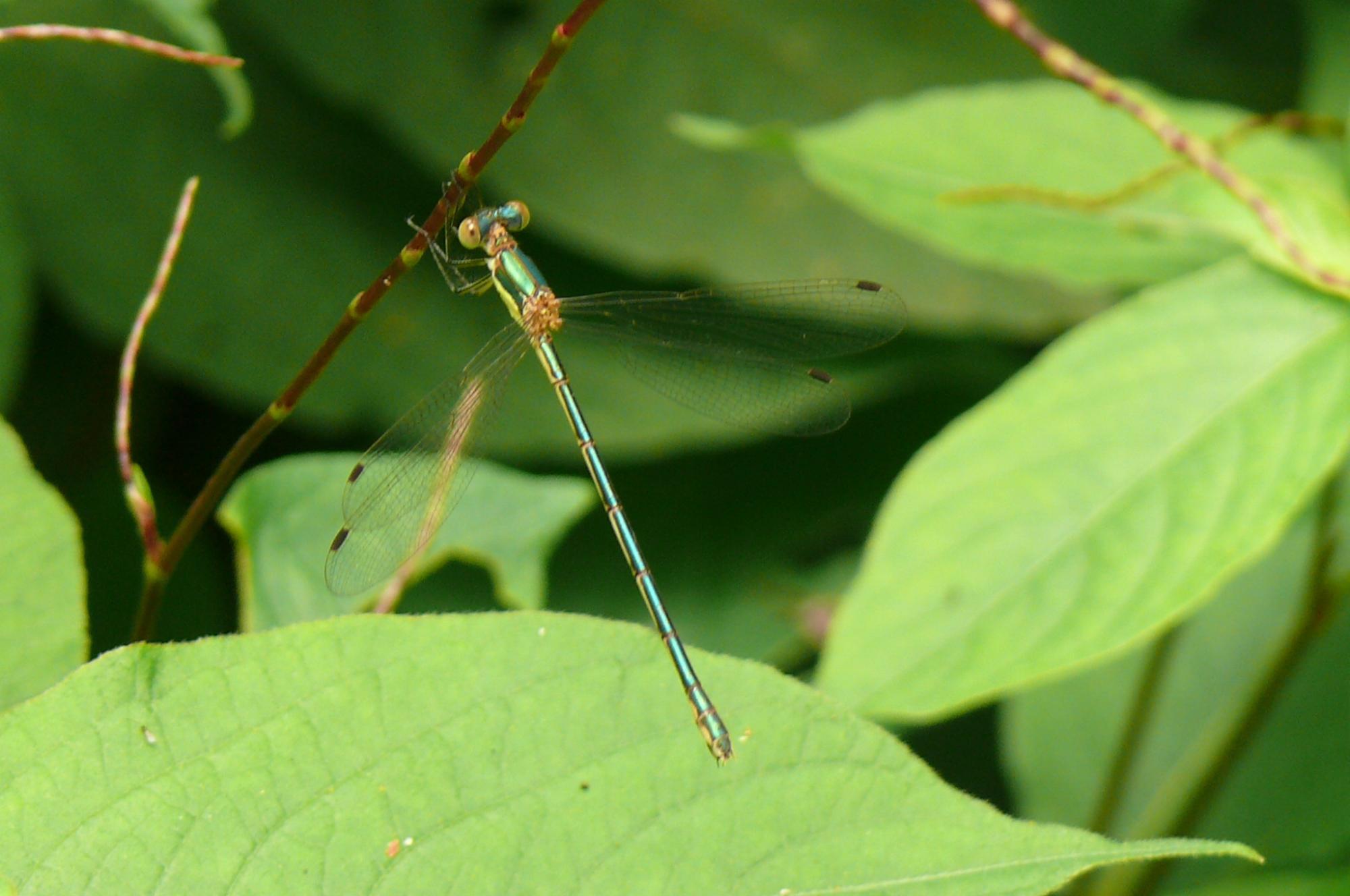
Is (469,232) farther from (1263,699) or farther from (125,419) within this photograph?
(1263,699)

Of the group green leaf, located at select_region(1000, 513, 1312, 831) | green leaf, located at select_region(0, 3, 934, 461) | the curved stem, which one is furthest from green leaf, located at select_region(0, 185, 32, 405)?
the curved stem

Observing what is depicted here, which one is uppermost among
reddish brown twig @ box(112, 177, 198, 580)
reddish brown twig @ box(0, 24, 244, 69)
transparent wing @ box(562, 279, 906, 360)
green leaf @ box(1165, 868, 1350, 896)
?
reddish brown twig @ box(0, 24, 244, 69)

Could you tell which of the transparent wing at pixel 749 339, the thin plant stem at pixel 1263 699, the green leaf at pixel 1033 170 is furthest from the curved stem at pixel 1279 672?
the transparent wing at pixel 749 339

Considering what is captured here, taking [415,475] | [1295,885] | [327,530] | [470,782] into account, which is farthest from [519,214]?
[1295,885]

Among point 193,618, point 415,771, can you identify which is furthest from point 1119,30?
point 415,771

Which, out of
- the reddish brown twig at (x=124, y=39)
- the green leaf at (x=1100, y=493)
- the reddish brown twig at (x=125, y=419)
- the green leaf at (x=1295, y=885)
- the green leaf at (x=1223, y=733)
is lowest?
the green leaf at (x=1223, y=733)

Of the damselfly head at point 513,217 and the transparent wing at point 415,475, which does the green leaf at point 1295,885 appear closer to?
the transparent wing at point 415,475

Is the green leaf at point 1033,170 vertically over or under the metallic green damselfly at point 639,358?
over

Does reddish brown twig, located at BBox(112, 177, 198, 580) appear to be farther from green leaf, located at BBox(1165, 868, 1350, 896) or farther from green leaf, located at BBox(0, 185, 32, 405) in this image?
green leaf, located at BBox(1165, 868, 1350, 896)
